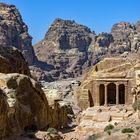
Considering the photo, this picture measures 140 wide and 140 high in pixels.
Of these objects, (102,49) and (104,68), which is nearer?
(104,68)

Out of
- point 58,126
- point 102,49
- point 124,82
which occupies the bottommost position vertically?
point 58,126

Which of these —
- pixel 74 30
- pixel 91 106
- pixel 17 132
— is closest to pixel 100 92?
pixel 91 106

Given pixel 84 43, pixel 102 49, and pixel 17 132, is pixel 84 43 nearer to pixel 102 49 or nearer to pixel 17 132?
pixel 102 49

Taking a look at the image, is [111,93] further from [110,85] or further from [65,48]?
[65,48]

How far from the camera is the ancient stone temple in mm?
56719

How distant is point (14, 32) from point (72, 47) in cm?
3280

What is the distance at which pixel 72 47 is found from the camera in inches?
7387

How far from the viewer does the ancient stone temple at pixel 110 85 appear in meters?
56.7

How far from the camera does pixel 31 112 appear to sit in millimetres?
34094

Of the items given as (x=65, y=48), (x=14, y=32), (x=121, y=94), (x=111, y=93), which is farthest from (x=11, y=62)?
(x=65, y=48)

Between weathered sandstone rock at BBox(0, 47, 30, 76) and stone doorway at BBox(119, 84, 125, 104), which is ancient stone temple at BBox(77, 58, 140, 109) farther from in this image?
weathered sandstone rock at BBox(0, 47, 30, 76)

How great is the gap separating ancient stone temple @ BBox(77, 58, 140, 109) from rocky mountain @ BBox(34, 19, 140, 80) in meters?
100

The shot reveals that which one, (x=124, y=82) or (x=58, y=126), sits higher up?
(x=124, y=82)

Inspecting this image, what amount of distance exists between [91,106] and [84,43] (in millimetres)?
134882
